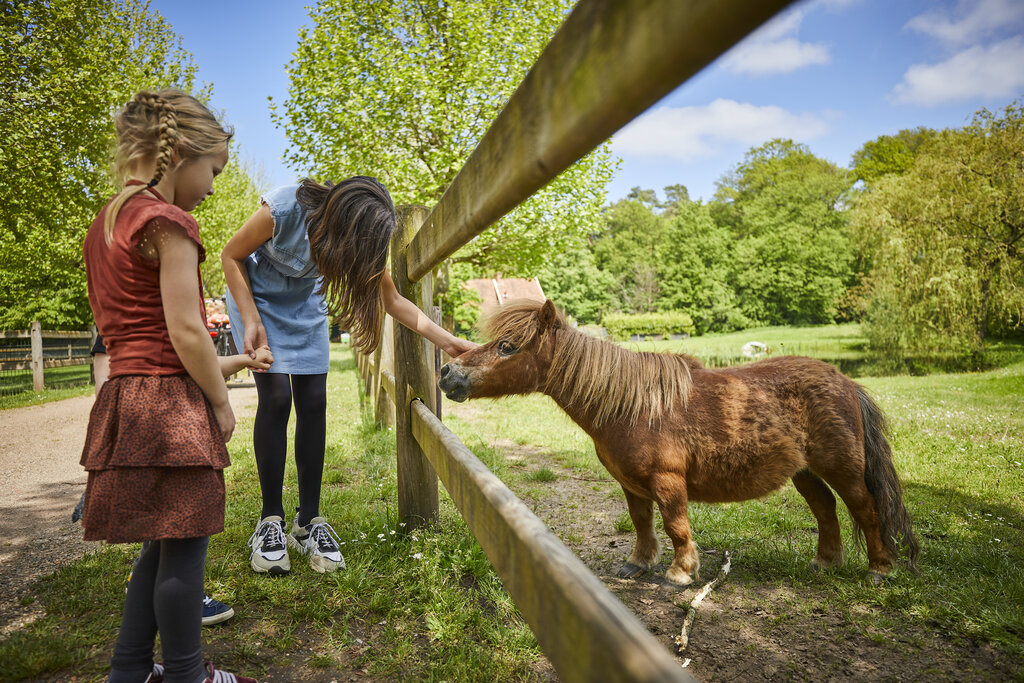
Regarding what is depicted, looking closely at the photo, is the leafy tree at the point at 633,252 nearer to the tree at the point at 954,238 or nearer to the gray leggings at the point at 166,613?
the tree at the point at 954,238

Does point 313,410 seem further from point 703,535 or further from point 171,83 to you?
point 171,83

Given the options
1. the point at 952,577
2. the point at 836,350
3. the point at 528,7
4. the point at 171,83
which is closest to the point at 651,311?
the point at 836,350

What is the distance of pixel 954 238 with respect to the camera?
15070mm

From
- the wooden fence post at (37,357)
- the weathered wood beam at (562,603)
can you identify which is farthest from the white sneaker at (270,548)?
the wooden fence post at (37,357)

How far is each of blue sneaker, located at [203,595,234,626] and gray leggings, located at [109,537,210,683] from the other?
29.0 inches

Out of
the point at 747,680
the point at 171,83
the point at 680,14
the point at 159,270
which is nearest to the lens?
the point at 680,14

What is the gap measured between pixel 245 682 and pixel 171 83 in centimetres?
1869

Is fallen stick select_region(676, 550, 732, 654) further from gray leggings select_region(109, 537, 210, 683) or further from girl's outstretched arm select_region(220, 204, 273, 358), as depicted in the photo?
girl's outstretched arm select_region(220, 204, 273, 358)

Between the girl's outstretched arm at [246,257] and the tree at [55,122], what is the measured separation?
10587 millimetres

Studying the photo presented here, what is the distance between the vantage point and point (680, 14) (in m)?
0.61

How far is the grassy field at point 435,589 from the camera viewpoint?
234 centimetres

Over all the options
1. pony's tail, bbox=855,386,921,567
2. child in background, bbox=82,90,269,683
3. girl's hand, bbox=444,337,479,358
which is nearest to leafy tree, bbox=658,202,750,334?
pony's tail, bbox=855,386,921,567

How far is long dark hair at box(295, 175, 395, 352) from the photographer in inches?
106

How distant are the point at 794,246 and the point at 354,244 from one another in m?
52.5
